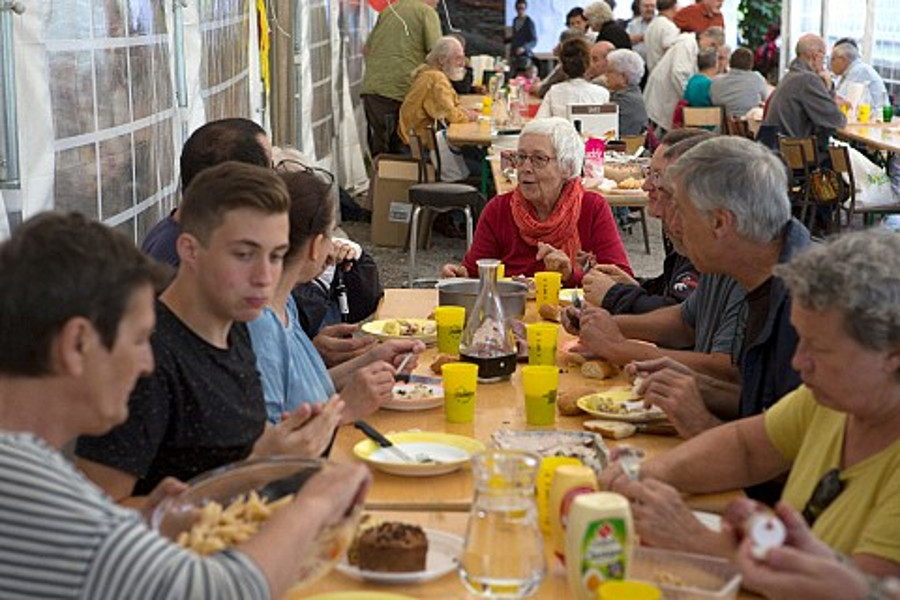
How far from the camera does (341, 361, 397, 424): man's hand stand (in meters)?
3.29

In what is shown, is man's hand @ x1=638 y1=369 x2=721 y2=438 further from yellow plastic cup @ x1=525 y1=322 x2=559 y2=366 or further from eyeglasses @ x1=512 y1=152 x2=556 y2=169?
eyeglasses @ x1=512 y1=152 x2=556 y2=169

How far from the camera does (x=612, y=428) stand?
329cm

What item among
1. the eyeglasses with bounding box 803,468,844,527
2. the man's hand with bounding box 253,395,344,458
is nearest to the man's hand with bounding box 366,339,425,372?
the man's hand with bounding box 253,395,344,458

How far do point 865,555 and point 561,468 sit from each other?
51 centimetres

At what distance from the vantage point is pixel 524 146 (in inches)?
222

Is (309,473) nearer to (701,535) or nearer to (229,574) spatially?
(229,574)

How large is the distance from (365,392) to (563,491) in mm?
970

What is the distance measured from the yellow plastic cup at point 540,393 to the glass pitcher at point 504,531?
1.08m

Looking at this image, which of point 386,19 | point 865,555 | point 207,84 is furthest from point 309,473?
point 386,19

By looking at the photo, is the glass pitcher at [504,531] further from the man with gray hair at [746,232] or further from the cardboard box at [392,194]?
the cardboard box at [392,194]

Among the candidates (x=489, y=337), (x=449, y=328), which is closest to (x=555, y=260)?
(x=449, y=328)

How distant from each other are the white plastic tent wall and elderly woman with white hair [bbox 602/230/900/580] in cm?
181

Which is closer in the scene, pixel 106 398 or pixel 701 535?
pixel 106 398

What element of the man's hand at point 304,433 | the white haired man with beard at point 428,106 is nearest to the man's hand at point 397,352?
the man's hand at point 304,433
